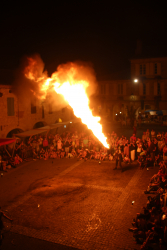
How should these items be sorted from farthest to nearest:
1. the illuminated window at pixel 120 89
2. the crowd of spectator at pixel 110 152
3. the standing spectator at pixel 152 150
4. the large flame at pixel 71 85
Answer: the illuminated window at pixel 120 89 → the large flame at pixel 71 85 → the standing spectator at pixel 152 150 → the crowd of spectator at pixel 110 152

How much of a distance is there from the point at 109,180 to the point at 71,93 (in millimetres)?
8457

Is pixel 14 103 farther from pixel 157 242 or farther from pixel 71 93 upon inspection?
pixel 157 242

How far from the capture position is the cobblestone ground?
671cm

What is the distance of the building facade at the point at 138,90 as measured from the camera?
3594cm

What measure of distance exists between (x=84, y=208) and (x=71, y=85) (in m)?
10.9

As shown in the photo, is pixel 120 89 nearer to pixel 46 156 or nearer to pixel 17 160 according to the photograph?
pixel 46 156

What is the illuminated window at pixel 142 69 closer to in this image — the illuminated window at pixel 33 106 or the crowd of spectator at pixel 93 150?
the illuminated window at pixel 33 106

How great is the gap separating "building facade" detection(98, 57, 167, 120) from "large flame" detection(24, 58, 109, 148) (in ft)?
57.9

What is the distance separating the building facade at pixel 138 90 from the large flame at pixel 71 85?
1764cm

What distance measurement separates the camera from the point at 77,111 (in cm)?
1777

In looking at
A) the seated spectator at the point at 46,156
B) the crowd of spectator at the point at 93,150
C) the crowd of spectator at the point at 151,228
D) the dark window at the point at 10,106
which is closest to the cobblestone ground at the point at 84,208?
the crowd of spectator at the point at 151,228

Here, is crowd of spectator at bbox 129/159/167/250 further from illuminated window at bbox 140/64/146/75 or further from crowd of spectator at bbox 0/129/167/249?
illuminated window at bbox 140/64/146/75

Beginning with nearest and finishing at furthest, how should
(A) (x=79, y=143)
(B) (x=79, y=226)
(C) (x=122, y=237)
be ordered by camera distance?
(C) (x=122, y=237)
(B) (x=79, y=226)
(A) (x=79, y=143)

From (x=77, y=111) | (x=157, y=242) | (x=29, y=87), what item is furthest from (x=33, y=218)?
(x=29, y=87)
